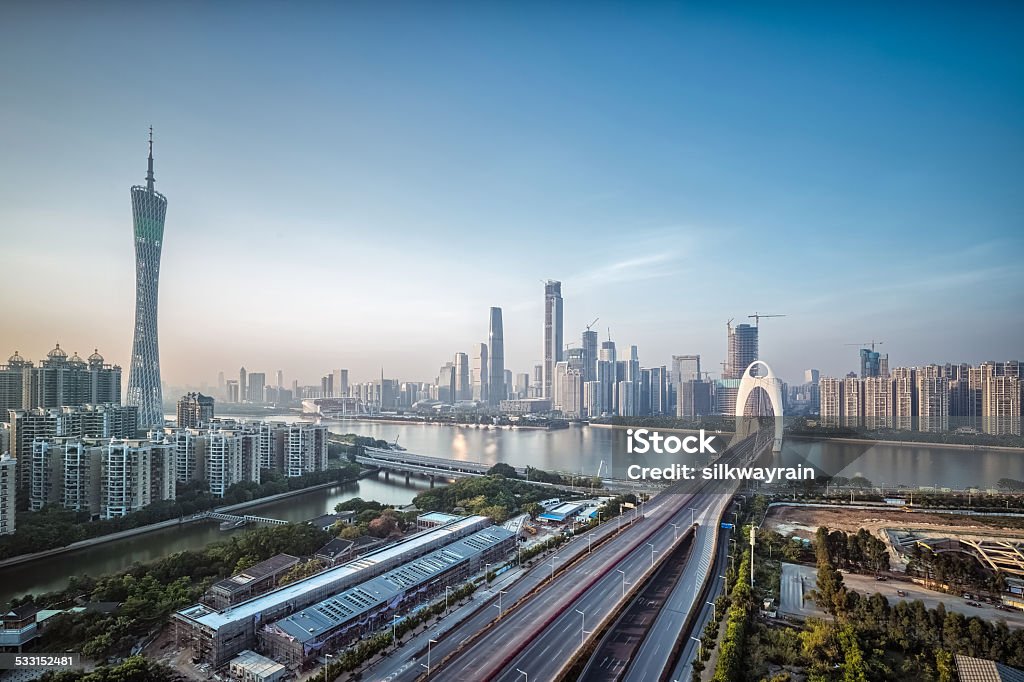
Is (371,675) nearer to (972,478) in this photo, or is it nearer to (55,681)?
(55,681)

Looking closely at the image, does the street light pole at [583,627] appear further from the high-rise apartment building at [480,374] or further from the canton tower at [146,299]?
the high-rise apartment building at [480,374]

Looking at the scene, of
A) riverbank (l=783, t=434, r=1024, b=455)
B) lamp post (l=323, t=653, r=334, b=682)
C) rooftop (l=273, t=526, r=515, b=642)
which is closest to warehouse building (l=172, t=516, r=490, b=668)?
rooftop (l=273, t=526, r=515, b=642)

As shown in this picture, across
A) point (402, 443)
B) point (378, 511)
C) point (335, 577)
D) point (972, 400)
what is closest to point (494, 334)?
point (402, 443)

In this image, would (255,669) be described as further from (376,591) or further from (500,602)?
(500,602)

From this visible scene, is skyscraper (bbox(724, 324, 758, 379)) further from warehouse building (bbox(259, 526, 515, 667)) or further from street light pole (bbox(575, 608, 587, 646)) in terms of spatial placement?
street light pole (bbox(575, 608, 587, 646))

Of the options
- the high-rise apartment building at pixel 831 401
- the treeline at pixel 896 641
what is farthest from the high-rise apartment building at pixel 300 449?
the high-rise apartment building at pixel 831 401

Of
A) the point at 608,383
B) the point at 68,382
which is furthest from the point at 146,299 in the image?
the point at 608,383
